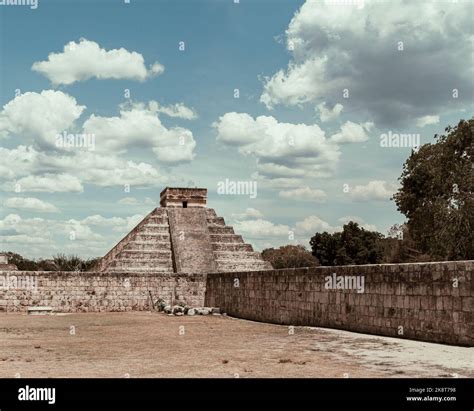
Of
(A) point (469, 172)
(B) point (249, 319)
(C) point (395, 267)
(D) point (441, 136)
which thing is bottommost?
(B) point (249, 319)

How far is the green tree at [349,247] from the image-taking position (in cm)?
6166

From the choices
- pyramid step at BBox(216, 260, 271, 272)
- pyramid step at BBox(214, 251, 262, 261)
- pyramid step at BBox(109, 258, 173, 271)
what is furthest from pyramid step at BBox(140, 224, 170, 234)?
pyramid step at BBox(216, 260, 271, 272)

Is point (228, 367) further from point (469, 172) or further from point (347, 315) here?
point (469, 172)

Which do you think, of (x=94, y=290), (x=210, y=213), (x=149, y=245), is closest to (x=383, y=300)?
(x=94, y=290)

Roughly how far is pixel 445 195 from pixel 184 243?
43.0 ft

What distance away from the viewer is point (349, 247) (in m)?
62.7

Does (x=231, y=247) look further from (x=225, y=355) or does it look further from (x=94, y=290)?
(x=225, y=355)

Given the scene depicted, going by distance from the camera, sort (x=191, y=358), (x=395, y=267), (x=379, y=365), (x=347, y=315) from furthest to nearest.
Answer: (x=347, y=315)
(x=395, y=267)
(x=191, y=358)
(x=379, y=365)

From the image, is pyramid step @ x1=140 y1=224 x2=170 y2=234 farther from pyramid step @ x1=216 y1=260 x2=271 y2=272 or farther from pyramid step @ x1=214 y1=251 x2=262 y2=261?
pyramid step @ x1=216 y1=260 x2=271 y2=272

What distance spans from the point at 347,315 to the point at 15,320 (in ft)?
34.2

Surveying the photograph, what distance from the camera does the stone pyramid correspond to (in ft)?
102
